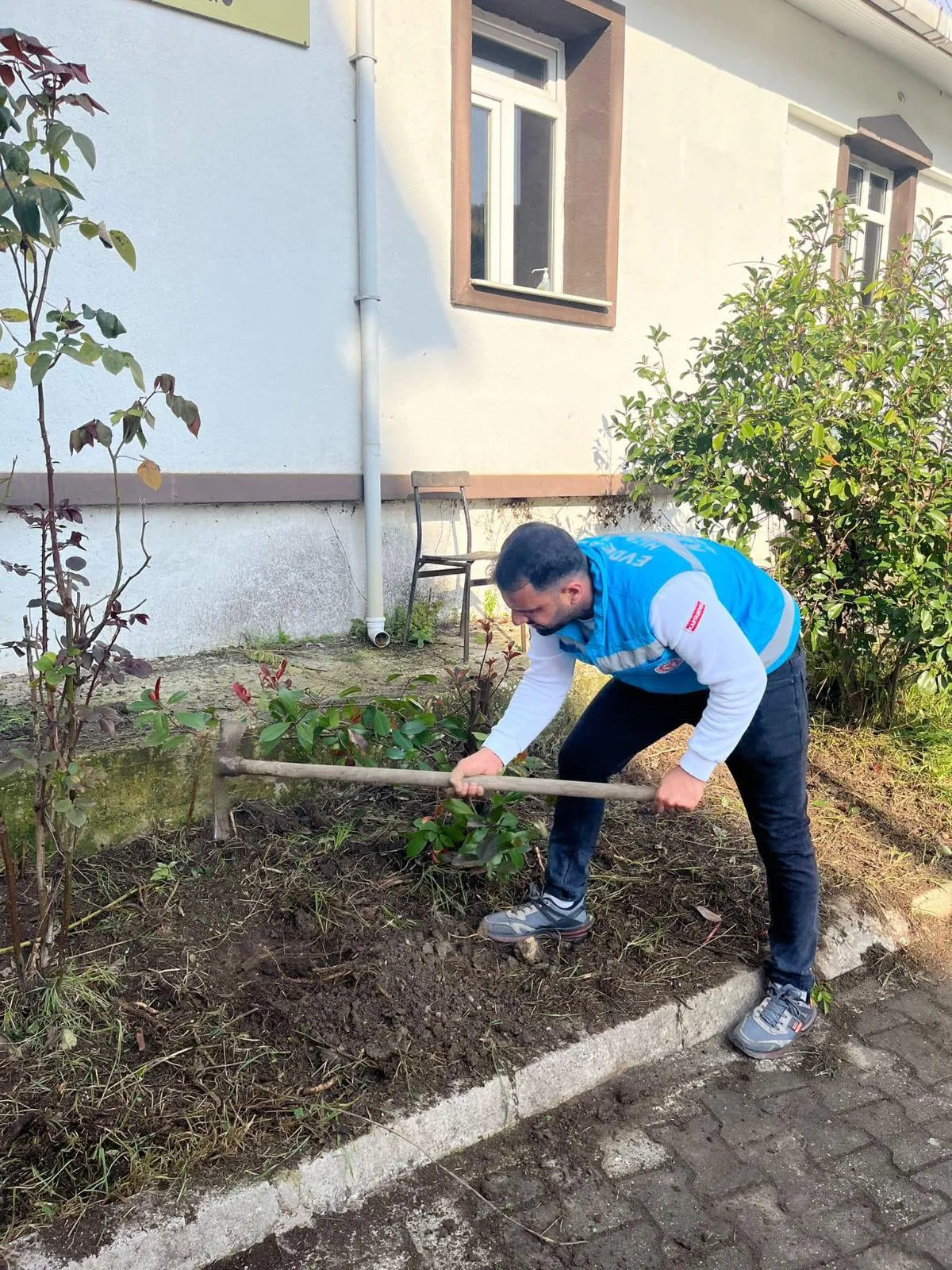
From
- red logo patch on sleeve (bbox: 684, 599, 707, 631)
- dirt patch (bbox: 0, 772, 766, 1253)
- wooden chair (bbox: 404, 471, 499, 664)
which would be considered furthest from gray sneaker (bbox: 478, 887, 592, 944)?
wooden chair (bbox: 404, 471, 499, 664)

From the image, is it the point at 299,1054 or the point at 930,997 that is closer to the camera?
the point at 299,1054

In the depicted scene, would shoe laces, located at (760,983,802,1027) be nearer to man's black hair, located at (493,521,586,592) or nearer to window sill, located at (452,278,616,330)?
man's black hair, located at (493,521,586,592)

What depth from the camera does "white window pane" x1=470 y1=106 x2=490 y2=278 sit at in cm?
602

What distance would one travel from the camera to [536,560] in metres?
2.12

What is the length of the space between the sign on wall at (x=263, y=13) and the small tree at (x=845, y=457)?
2647 millimetres

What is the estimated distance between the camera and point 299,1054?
228 cm

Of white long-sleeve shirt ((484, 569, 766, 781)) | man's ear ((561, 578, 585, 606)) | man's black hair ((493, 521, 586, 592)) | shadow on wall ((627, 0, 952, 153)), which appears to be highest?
shadow on wall ((627, 0, 952, 153))

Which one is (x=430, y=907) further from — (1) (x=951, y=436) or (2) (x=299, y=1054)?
(1) (x=951, y=436)

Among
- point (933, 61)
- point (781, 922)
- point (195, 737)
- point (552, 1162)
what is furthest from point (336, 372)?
point (933, 61)

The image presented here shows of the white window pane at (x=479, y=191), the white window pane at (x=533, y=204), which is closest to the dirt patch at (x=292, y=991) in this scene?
the white window pane at (x=479, y=191)

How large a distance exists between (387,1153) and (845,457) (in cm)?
361

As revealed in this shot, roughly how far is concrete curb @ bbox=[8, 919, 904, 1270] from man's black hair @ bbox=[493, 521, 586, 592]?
1276mm

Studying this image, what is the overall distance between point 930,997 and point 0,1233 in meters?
2.72

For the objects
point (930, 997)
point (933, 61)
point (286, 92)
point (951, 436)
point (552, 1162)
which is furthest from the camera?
point (933, 61)
